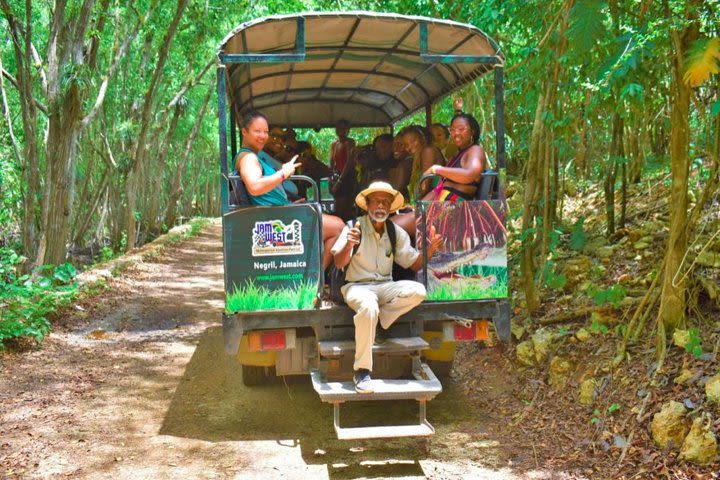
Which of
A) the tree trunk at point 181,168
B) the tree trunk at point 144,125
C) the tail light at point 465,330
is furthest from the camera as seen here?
the tree trunk at point 181,168

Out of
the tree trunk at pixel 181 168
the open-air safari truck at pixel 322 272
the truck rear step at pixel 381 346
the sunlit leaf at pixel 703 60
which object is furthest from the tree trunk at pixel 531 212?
the tree trunk at pixel 181 168

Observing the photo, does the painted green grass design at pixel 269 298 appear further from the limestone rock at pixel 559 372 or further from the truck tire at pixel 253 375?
the limestone rock at pixel 559 372

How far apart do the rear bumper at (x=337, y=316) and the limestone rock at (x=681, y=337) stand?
1140 mm

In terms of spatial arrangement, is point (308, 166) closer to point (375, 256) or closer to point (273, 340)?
point (375, 256)

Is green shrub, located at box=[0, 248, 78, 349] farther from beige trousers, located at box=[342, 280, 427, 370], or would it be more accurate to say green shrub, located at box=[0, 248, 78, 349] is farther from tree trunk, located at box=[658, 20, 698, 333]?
tree trunk, located at box=[658, 20, 698, 333]

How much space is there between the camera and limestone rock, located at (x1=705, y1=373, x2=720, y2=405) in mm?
4218

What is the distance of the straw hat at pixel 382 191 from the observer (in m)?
5.04

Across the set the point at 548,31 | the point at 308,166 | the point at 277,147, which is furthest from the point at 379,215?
the point at 308,166

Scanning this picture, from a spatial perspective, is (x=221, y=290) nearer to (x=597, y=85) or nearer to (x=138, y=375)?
(x=138, y=375)

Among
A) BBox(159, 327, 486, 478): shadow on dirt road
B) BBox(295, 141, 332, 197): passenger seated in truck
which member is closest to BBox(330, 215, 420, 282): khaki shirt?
BBox(159, 327, 486, 478): shadow on dirt road

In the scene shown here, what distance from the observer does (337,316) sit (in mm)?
5090

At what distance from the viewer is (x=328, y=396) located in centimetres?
471

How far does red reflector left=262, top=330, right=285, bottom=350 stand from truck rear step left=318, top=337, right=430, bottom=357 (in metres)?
0.27

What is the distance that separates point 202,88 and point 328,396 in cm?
2464
